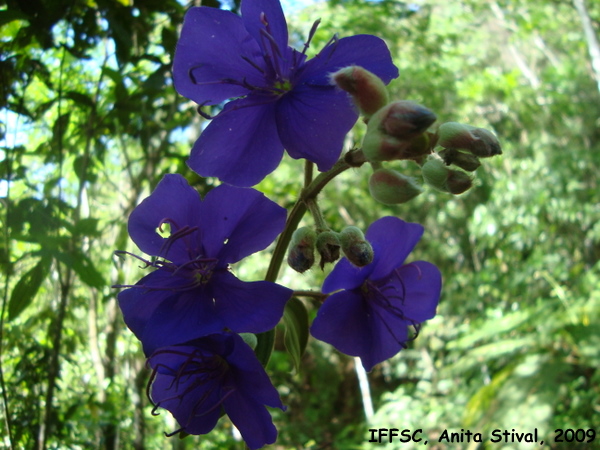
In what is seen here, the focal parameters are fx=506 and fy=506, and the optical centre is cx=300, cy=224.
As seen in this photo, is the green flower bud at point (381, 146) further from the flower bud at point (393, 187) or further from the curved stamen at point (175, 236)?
the curved stamen at point (175, 236)

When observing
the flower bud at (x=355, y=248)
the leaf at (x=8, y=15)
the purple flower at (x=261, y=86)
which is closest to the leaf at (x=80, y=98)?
the leaf at (x=8, y=15)

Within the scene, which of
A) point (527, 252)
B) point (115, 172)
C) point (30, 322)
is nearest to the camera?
point (30, 322)

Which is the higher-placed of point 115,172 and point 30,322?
point 115,172

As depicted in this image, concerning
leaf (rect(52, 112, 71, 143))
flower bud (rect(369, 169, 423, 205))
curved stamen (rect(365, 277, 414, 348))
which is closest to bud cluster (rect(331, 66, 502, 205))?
flower bud (rect(369, 169, 423, 205))

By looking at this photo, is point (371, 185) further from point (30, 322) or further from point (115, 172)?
point (115, 172)

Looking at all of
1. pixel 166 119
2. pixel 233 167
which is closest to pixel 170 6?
pixel 166 119

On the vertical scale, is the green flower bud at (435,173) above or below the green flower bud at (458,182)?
above

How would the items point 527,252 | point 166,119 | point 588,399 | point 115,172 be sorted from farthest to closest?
point 527,252
point 588,399
point 115,172
point 166,119
